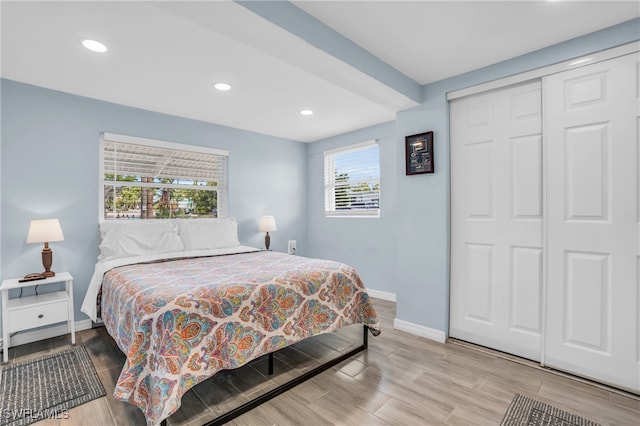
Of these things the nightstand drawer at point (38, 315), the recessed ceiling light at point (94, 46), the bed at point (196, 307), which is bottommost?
the nightstand drawer at point (38, 315)

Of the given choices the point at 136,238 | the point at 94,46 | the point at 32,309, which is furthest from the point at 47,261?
the point at 94,46

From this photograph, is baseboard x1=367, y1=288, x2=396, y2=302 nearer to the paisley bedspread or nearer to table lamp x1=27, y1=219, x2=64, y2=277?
the paisley bedspread

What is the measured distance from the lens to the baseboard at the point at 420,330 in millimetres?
2783

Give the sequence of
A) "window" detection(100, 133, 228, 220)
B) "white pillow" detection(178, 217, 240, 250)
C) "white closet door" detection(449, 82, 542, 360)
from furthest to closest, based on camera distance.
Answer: "white pillow" detection(178, 217, 240, 250)
"window" detection(100, 133, 228, 220)
"white closet door" detection(449, 82, 542, 360)

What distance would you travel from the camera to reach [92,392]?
2.00 m

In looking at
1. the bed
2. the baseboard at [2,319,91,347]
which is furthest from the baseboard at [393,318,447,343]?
the baseboard at [2,319,91,347]

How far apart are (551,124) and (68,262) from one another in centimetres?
444

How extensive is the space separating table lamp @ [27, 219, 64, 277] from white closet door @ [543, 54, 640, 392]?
13.4ft

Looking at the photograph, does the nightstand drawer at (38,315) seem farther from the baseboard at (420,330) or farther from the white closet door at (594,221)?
the white closet door at (594,221)

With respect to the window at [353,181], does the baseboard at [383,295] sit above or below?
below

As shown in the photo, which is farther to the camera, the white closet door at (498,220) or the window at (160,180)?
the window at (160,180)

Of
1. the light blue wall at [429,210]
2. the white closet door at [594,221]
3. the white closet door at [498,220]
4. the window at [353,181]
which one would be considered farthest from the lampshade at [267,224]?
the white closet door at [594,221]

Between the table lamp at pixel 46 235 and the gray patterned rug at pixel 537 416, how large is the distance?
3.64 m

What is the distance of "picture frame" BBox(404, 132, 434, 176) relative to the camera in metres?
2.84
